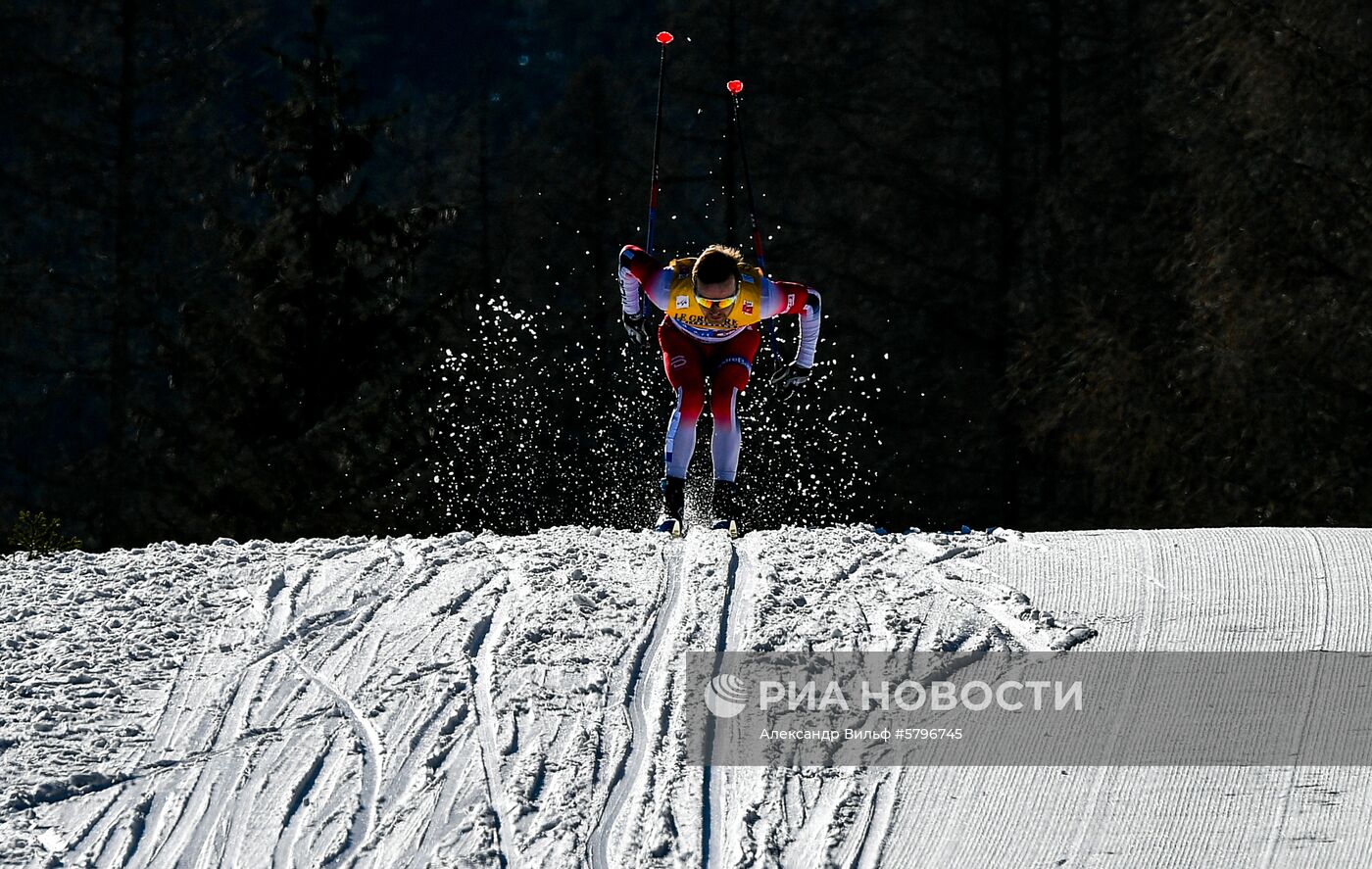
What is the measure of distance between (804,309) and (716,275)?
809mm

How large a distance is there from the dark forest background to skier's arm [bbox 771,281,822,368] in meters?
6.25

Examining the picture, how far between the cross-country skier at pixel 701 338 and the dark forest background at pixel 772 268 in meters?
6.48

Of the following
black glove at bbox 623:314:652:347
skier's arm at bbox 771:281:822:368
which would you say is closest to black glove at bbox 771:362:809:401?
skier's arm at bbox 771:281:822:368

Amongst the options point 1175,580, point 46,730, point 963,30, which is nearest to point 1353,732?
point 1175,580

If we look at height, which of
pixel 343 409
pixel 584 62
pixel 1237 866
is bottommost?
pixel 343 409

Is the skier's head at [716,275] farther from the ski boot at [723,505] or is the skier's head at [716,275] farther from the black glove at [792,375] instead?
the ski boot at [723,505]

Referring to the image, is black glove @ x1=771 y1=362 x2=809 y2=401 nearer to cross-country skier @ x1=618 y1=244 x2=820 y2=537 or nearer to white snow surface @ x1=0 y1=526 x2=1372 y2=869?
cross-country skier @ x1=618 y1=244 x2=820 y2=537

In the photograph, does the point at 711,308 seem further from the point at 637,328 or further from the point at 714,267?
the point at 637,328

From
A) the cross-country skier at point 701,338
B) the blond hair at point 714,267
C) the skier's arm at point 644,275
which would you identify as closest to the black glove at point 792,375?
the cross-country skier at point 701,338

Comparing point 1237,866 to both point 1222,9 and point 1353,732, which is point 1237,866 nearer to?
point 1353,732

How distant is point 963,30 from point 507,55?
3038cm

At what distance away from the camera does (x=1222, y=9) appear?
13555 mm

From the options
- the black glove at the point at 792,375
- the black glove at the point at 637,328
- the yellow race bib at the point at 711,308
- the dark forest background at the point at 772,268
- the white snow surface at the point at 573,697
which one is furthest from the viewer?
the dark forest background at the point at 772,268

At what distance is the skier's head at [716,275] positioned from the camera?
24.2 feet
